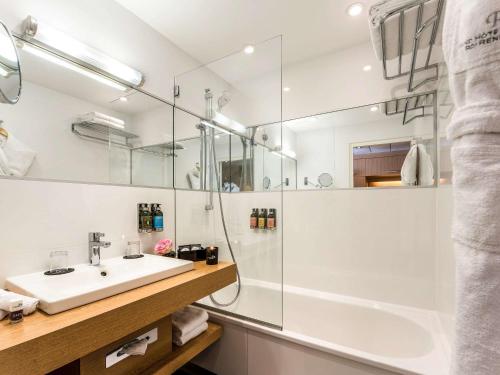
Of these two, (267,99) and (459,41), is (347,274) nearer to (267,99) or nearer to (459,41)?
(267,99)

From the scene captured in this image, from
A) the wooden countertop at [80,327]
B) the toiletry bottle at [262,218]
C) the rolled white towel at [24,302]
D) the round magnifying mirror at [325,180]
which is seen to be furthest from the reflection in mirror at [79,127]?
the round magnifying mirror at [325,180]

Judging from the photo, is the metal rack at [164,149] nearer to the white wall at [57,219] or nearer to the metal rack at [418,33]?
the white wall at [57,219]

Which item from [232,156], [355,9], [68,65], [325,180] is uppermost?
[355,9]

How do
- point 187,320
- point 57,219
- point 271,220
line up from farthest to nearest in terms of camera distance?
point 271,220
point 187,320
point 57,219

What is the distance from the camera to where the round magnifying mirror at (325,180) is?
2.11m

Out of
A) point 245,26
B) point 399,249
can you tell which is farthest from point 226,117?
point 399,249

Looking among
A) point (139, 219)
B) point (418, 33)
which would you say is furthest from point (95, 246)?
point (418, 33)

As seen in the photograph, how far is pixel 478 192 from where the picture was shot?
0.40 metres

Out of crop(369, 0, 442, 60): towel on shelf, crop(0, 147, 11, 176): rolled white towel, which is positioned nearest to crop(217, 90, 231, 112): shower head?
crop(369, 0, 442, 60): towel on shelf

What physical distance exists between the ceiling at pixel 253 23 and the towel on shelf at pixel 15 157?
1.20 metres

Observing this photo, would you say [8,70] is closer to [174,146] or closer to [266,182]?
[174,146]

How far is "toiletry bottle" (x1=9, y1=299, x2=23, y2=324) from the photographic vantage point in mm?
750

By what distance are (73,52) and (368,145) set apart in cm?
208

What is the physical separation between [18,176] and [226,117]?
4.75ft
